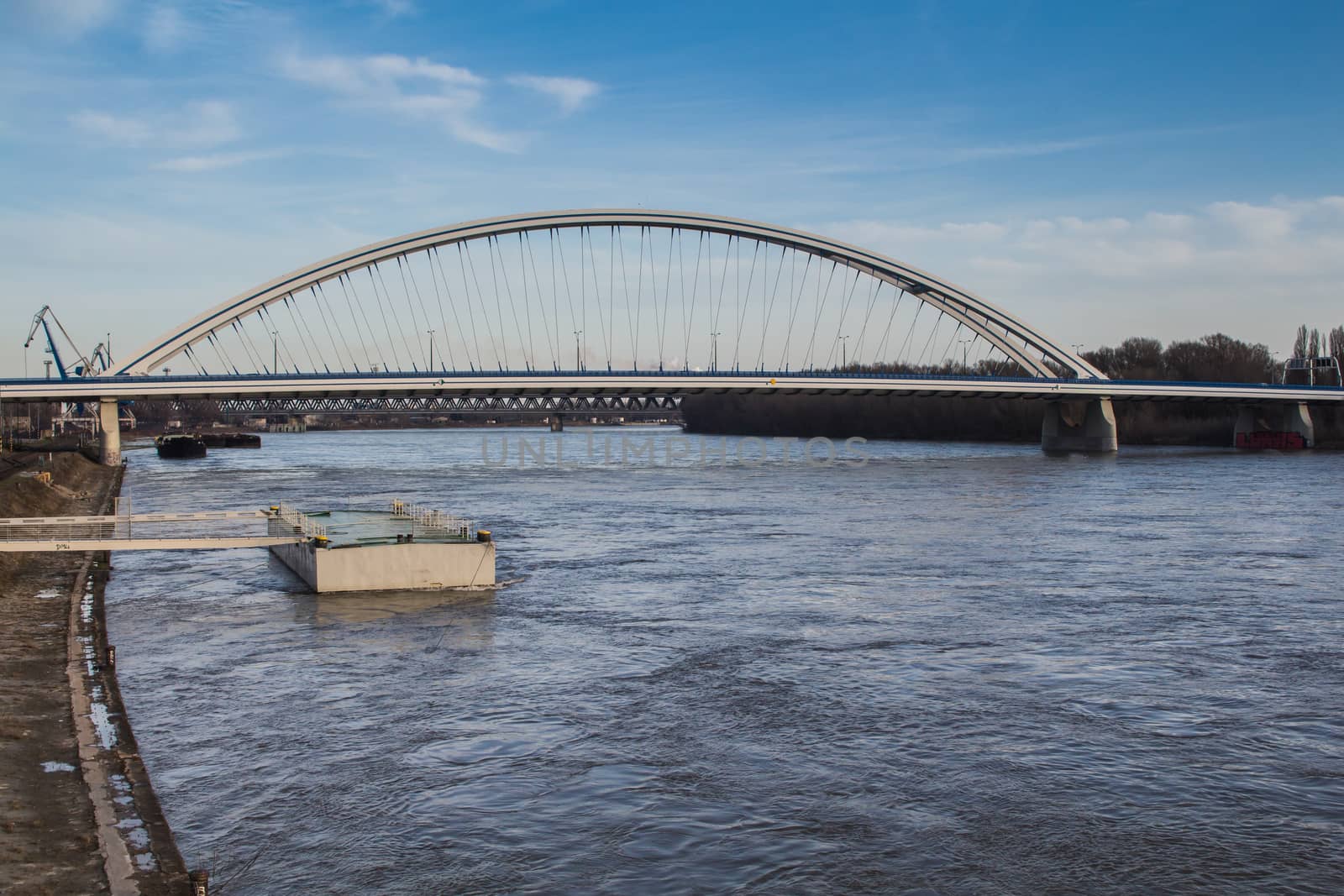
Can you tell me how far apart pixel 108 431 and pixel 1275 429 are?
313 feet

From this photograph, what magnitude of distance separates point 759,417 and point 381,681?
469ft

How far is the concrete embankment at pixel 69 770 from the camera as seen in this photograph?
9.01 meters

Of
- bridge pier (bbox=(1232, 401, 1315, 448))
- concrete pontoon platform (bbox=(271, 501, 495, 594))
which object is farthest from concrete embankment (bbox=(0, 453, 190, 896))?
bridge pier (bbox=(1232, 401, 1315, 448))

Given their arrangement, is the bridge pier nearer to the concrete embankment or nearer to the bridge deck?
the bridge deck

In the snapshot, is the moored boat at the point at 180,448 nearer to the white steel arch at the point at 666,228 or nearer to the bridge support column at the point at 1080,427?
the white steel arch at the point at 666,228

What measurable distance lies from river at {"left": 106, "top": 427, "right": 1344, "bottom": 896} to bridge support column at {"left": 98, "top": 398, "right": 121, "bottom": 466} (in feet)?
165

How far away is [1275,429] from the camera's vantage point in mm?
102750

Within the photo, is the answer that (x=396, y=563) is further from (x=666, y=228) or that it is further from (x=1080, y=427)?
(x=1080, y=427)

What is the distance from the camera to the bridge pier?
96.0 meters

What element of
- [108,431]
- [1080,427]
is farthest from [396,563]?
[1080,427]

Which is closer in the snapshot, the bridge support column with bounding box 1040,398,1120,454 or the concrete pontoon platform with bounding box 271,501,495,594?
the concrete pontoon platform with bounding box 271,501,495,594

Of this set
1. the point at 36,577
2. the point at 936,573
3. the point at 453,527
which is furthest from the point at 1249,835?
the point at 36,577

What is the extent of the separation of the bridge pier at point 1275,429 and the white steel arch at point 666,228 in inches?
642

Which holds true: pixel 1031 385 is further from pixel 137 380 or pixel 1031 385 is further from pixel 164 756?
pixel 164 756
